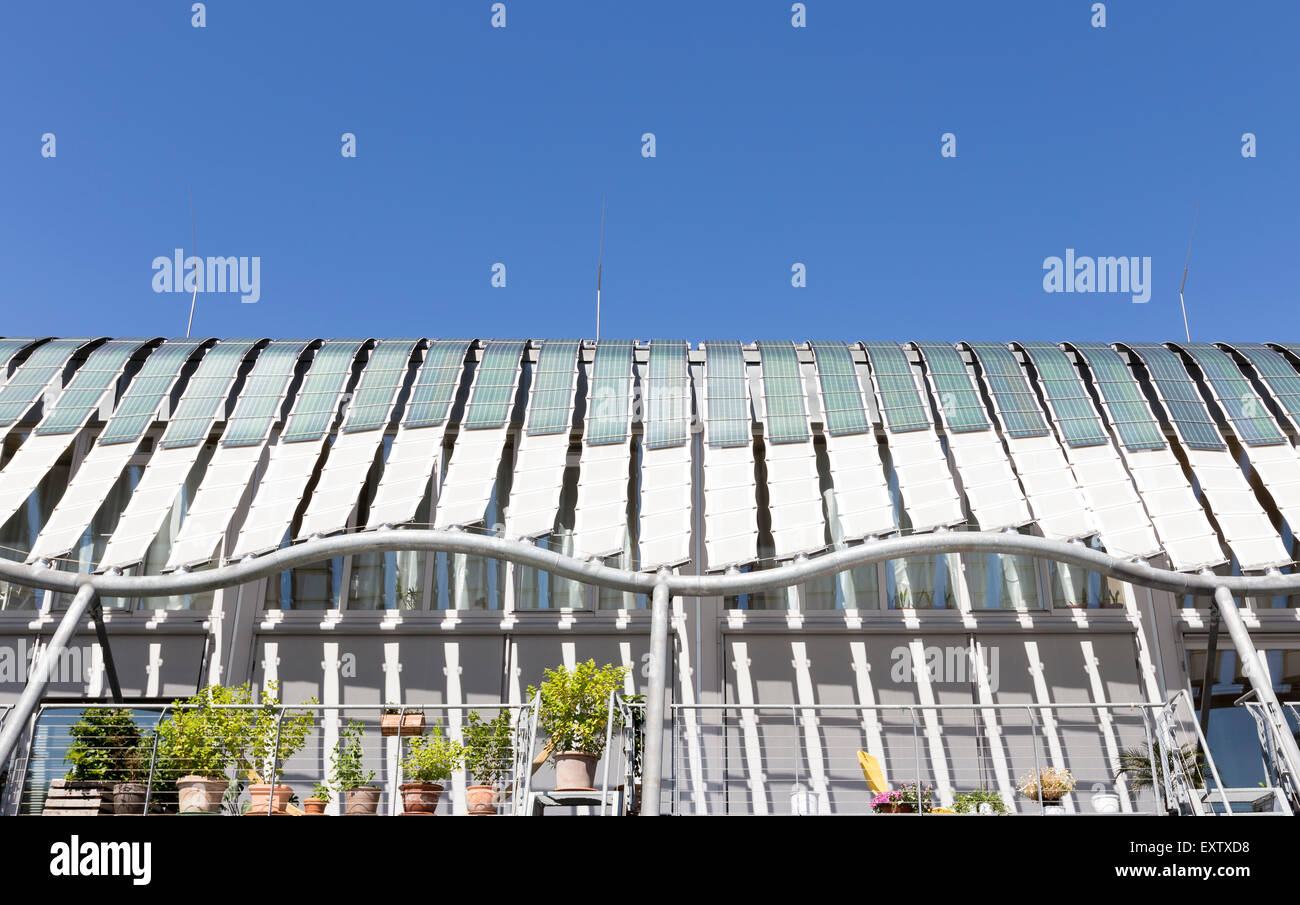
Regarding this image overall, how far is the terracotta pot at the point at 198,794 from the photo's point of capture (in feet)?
39.2

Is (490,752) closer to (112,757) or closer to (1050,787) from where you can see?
(112,757)

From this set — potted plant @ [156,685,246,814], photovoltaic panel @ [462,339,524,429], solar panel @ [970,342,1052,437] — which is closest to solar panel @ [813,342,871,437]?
solar panel @ [970,342,1052,437]

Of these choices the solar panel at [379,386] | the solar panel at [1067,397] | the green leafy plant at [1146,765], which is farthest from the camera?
the solar panel at [379,386]

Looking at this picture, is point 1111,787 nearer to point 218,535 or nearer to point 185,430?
point 218,535

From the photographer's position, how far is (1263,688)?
37.4ft

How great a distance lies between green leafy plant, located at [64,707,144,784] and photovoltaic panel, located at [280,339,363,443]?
4.46m

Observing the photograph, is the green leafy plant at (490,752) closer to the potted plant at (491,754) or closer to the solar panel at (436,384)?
the potted plant at (491,754)

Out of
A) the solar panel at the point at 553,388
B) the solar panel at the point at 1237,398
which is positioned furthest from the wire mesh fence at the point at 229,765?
the solar panel at the point at 1237,398

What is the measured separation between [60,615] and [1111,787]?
48.7 feet

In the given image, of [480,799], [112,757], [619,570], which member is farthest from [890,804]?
[112,757]

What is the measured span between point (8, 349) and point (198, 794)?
31.1 feet

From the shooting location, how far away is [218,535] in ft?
46.0

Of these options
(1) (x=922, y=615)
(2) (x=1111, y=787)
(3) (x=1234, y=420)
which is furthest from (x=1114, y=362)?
(2) (x=1111, y=787)

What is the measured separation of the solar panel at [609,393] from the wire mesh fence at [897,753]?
13.0 feet
